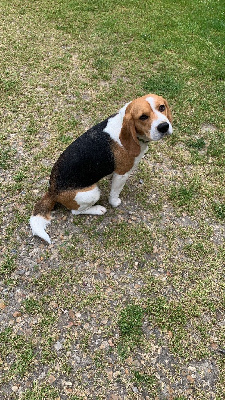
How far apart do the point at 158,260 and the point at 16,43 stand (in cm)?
554

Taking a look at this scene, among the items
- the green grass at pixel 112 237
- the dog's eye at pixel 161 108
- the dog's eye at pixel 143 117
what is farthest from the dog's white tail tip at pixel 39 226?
the dog's eye at pixel 161 108

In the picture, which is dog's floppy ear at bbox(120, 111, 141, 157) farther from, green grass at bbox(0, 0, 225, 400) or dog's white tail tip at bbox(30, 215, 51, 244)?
dog's white tail tip at bbox(30, 215, 51, 244)

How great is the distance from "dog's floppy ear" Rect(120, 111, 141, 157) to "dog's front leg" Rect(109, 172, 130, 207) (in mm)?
408

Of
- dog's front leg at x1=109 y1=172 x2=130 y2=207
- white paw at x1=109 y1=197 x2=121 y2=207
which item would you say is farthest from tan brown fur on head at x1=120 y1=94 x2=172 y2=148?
white paw at x1=109 y1=197 x2=121 y2=207

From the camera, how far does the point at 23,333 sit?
3248 millimetres

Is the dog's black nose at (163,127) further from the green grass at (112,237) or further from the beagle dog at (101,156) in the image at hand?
the green grass at (112,237)

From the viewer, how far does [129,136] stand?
3369mm

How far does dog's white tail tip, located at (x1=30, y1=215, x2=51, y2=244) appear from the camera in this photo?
12.3ft

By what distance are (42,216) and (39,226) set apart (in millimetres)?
130

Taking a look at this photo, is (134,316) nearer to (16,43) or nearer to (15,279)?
(15,279)

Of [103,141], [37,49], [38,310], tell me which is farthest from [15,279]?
[37,49]

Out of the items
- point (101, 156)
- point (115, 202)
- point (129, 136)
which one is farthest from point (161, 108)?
point (115, 202)

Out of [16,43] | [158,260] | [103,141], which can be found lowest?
[158,260]

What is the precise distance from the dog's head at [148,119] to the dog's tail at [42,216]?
49.7 inches
